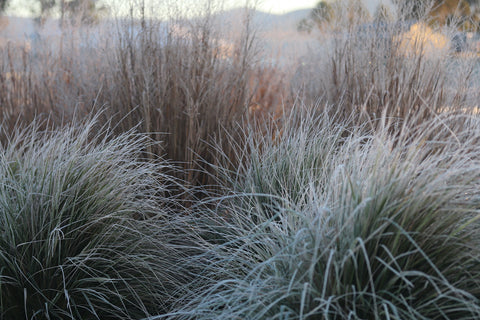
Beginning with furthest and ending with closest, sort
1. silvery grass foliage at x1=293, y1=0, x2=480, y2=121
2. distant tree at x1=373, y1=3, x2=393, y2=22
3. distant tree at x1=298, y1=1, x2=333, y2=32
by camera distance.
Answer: distant tree at x1=298, y1=1, x2=333, y2=32 < distant tree at x1=373, y1=3, x2=393, y2=22 < silvery grass foliage at x1=293, y1=0, x2=480, y2=121

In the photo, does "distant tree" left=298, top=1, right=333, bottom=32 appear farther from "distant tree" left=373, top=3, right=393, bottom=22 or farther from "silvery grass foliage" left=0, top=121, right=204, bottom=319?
"silvery grass foliage" left=0, top=121, right=204, bottom=319

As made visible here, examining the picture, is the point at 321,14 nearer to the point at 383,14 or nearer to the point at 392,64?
the point at 383,14

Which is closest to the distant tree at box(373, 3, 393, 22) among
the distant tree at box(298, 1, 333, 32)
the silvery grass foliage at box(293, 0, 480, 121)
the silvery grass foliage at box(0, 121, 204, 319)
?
the silvery grass foliage at box(293, 0, 480, 121)

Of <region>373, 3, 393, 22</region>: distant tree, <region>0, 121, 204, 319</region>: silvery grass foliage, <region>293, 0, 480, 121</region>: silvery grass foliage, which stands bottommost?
<region>0, 121, 204, 319</region>: silvery grass foliage

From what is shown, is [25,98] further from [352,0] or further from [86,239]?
[352,0]

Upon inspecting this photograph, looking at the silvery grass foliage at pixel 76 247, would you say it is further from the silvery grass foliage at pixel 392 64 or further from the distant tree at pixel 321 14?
the distant tree at pixel 321 14

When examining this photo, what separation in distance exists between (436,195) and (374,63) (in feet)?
6.49

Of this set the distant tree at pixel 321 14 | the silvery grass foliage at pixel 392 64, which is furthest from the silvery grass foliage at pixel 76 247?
the distant tree at pixel 321 14

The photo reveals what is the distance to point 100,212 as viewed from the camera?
7.39 ft

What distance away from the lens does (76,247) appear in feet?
7.04

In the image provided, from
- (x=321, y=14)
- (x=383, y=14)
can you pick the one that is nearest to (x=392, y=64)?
(x=383, y=14)

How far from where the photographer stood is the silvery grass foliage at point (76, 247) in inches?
78.5

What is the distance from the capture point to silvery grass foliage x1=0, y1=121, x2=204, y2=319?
6.55ft

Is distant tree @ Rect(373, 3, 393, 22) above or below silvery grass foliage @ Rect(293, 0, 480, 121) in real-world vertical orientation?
above
